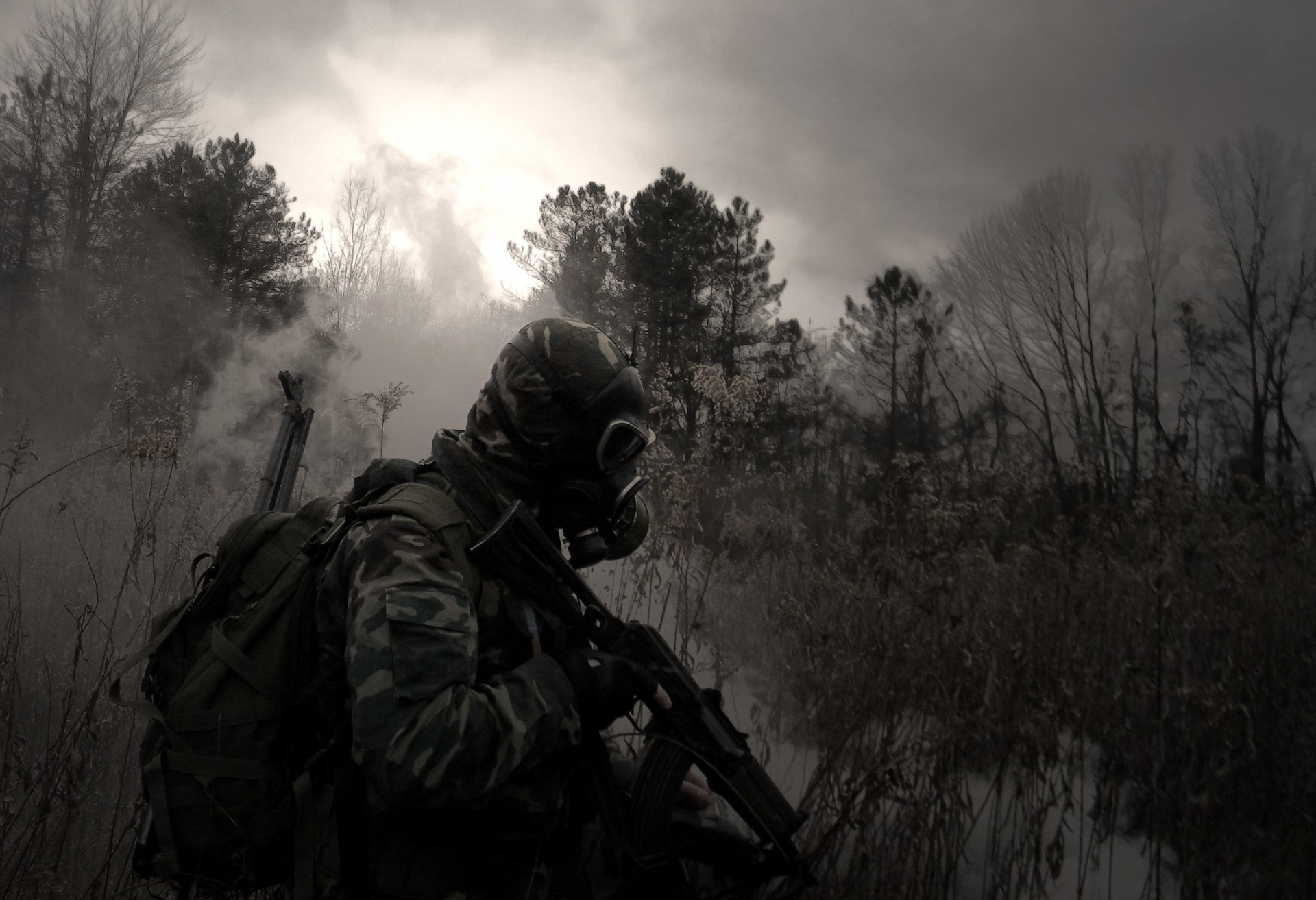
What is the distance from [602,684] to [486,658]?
0.86 ft

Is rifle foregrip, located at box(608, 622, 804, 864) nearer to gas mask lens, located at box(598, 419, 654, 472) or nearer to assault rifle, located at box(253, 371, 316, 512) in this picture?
gas mask lens, located at box(598, 419, 654, 472)

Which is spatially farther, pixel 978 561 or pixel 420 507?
pixel 978 561

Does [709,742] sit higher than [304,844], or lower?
higher

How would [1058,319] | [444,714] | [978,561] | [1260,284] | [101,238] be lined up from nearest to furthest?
[444,714]
[978,561]
[1260,284]
[1058,319]
[101,238]

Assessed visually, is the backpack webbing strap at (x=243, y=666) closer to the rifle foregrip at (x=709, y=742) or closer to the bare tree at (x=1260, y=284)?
the rifle foregrip at (x=709, y=742)

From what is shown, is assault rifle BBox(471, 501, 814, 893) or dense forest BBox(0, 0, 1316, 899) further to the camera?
dense forest BBox(0, 0, 1316, 899)

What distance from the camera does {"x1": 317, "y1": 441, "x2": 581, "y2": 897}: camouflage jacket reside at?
47.1 inches

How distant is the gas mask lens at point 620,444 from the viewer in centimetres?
168

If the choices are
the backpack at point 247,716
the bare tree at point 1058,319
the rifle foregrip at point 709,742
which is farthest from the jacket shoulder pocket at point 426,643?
the bare tree at point 1058,319

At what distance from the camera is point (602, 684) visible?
54.7 inches

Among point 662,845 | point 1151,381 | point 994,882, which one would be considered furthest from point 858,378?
point 662,845

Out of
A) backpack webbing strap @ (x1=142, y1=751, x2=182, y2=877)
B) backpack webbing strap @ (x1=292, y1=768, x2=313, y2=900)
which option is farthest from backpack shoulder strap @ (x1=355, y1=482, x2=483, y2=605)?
backpack webbing strap @ (x1=142, y1=751, x2=182, y2=877)

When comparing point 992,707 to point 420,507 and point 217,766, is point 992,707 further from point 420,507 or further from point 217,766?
point 217,766

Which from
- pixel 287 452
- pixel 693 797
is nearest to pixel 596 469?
pixel 693 797
